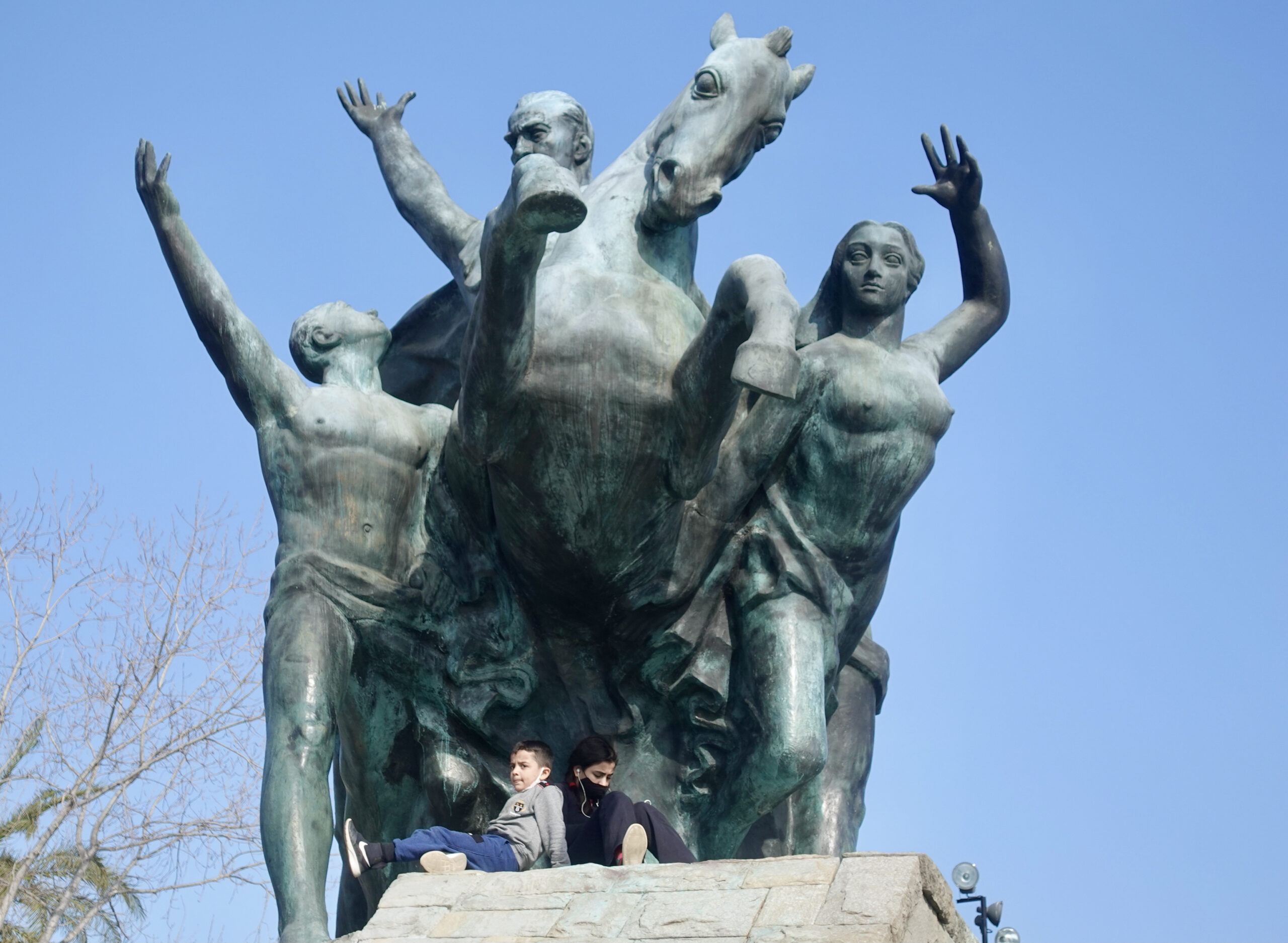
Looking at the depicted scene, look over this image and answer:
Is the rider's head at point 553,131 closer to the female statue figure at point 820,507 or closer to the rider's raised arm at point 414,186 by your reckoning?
the rider's raised arm at point 414,186

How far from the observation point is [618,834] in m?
5.49

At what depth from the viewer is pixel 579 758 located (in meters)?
6.00

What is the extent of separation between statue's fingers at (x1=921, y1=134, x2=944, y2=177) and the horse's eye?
974 mm

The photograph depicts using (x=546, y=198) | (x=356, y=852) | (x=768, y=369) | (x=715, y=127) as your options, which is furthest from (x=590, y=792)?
(x=715, y=127)

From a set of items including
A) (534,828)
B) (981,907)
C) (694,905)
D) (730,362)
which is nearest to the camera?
(694,905)

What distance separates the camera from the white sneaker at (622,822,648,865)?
5.35m

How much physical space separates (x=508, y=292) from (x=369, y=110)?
2277 mm

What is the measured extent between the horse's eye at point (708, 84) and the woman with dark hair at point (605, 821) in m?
2.30

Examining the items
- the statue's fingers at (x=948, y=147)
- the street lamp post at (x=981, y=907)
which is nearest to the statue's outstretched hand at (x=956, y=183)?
the statue's fingers at (x=948, y=147)

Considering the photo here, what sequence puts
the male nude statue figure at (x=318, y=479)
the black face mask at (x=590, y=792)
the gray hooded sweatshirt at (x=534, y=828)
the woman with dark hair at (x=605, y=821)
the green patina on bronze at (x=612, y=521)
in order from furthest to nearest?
the male nude statue figure at (x=318, y=479) → the green patina on bronze at (x=612, y=521) → the black face mask at (x=590, y=792) → the gray hooded sweatshirt at (x=534, y=828) → the woman with dark hair at (x=605, y=821)

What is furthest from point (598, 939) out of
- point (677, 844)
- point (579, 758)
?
point (579, 758)

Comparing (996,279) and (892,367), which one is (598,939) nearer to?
(892,367)

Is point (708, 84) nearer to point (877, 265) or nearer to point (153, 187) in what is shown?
point (877, 265)

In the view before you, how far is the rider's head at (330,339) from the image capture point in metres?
6.89
